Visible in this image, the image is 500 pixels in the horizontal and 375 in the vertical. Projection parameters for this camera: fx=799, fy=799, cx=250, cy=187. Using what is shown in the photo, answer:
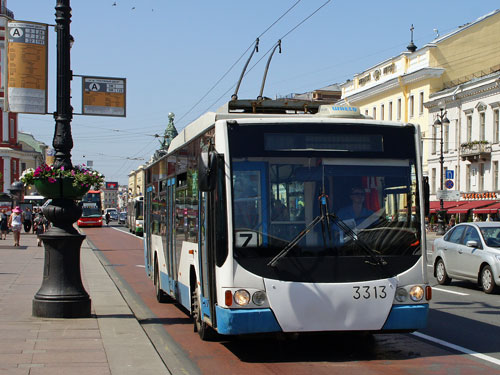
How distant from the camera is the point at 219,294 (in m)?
8.54

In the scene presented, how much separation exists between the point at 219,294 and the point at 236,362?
840mm

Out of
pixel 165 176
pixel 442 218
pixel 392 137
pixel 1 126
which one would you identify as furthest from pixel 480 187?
pixel 1 126

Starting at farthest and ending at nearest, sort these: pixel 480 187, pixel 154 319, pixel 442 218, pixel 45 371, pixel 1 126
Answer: pixel 1 126
pixel 480 187
pixel 442 218
pixel 154 319
pixel 45 371

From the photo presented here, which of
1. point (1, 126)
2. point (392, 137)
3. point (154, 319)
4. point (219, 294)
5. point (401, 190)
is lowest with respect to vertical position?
point (154, 319)

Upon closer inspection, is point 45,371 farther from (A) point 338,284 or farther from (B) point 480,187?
(B) point 480,187

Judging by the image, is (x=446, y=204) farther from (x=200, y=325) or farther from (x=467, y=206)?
(x=200, y=325)

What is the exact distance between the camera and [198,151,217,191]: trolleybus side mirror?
840 cm

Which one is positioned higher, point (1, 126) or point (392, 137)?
point (1, 126)

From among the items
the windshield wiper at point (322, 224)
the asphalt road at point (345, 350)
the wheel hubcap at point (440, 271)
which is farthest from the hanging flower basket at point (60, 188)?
the wheel hubcap at point (440, 271)

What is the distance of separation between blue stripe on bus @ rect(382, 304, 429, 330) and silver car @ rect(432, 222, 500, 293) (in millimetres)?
7591

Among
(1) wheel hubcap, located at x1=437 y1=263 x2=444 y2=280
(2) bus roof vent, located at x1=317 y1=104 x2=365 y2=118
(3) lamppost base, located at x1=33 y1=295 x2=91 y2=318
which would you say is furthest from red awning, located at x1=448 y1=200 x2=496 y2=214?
(2) bus roof vent, located at x1=317 y1=104 x2=365 y2=118

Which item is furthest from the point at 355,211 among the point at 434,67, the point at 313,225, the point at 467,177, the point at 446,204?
the point at 434,67

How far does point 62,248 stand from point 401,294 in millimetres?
5037

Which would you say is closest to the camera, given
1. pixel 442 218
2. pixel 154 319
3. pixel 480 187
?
pixel 154 319
